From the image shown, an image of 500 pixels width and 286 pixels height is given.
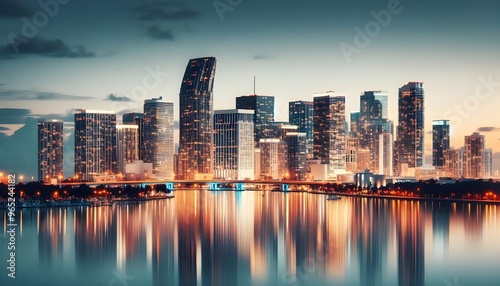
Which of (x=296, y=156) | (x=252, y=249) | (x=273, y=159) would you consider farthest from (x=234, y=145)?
(x=252, y=249)

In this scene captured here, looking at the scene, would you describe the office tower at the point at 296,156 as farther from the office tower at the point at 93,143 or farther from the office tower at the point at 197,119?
the office tower at the point at 93,143

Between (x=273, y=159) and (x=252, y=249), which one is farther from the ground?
(x=273, y=159)

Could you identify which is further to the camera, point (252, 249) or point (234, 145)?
point (234, 145)

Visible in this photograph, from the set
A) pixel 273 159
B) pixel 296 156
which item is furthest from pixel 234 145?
pixel 296 156

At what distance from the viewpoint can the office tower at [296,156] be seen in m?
120

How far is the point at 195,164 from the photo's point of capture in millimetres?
123250

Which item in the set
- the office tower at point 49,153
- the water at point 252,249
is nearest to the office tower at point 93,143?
the office tower at point 49,153

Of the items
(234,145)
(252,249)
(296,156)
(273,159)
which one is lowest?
(252,249)

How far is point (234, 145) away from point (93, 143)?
2678 centimetres

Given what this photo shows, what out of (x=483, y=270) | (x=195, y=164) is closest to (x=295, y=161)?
(x=195, y=164)

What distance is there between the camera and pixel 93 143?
353ft

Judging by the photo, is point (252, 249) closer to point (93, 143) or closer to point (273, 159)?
point (93, 143)

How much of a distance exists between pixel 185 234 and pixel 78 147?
72.5m

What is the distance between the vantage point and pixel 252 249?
34.4 m
